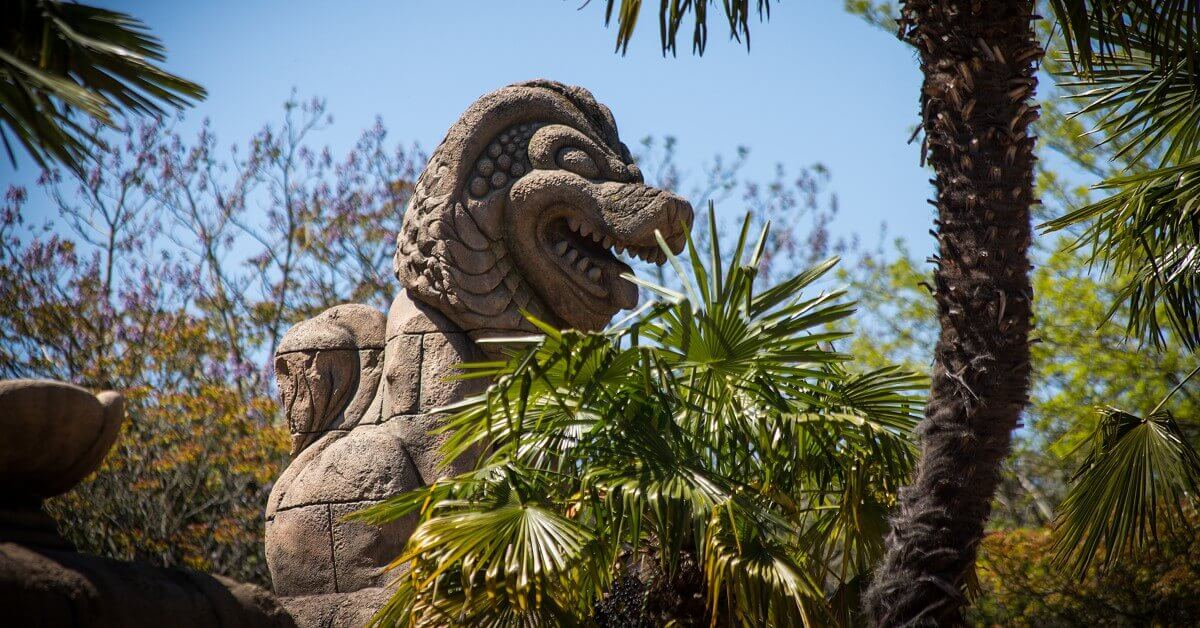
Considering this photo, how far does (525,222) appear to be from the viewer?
577cm

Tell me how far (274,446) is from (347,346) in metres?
7.82

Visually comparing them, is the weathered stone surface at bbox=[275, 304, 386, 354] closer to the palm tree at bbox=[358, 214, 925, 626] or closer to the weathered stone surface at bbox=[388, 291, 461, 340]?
the weathered stone surface at bbox=[388, 291, 461, 340]

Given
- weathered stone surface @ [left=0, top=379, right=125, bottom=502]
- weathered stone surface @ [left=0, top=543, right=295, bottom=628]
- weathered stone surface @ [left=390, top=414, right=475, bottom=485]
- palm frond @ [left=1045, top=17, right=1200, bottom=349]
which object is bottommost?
weathered stone surface @ [left=0, top=543, right=295, bottom=628]

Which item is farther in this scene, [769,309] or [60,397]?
[769,309]

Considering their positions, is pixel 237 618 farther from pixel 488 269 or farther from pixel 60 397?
pixel 488 269

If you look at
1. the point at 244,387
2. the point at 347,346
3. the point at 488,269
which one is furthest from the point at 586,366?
the point at 244,387

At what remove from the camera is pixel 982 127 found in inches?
182

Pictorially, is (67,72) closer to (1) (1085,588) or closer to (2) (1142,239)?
(2) (1142,239)

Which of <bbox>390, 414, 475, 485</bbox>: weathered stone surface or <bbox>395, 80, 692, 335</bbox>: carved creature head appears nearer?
<bbox>390, 414, 475, 485</bbox>: weathered stone surface

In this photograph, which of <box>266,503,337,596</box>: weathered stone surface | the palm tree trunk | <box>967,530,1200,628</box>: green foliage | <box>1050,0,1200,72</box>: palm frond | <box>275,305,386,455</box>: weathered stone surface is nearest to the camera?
the palm tree trunk

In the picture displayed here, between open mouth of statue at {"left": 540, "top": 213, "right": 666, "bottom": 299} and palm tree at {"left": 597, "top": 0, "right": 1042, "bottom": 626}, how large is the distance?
156 cm

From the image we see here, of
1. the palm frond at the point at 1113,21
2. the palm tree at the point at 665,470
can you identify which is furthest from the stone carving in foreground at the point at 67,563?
the palm frond at the point at 1113,21

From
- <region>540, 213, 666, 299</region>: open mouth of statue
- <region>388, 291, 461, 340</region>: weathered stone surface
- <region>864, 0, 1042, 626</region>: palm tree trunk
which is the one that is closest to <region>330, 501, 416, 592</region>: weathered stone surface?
<region>388, 291, 461, 340</region>: weathered stone surface

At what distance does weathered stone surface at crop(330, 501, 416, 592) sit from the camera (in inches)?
210
